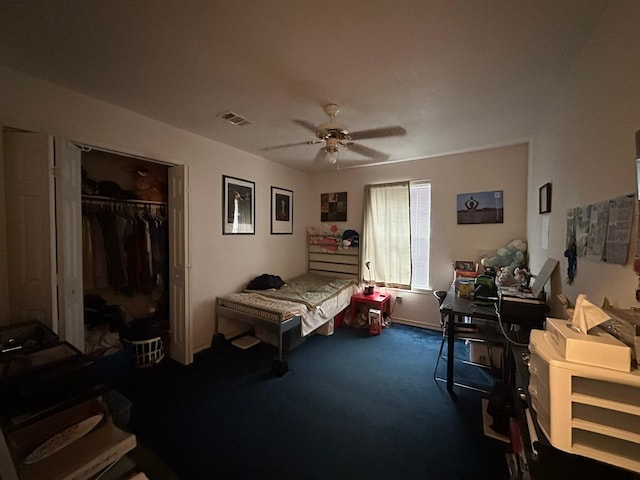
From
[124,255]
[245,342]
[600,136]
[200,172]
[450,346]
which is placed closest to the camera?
[600,136]

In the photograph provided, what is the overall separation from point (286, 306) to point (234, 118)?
2.03 meters

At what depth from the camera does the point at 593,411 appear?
28.1 inches

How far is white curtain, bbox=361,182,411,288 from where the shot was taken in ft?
12.7

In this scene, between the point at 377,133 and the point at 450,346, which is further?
the point at 377,133

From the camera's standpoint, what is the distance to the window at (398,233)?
3809mm

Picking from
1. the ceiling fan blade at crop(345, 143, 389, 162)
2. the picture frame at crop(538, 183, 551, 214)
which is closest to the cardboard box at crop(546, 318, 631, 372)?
the picture frame at crop(538, 183, 551, 214)

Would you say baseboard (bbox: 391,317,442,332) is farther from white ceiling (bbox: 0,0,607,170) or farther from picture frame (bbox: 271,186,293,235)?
white ceiling (bbox: 0,0,607,170)

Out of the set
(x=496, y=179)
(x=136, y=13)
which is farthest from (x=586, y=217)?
(x=136, y=13)

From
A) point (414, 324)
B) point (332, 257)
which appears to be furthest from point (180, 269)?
point (414, 324)

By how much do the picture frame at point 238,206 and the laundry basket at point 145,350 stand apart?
144 cm

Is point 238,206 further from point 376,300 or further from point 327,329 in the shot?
point 376,300

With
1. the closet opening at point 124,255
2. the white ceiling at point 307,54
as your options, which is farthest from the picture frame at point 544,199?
the closet opening at point 124,255

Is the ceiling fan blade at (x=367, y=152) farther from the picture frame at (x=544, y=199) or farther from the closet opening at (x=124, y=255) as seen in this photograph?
the closet opening at (x=124, y=255)

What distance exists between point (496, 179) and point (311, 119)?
2.56 metres
